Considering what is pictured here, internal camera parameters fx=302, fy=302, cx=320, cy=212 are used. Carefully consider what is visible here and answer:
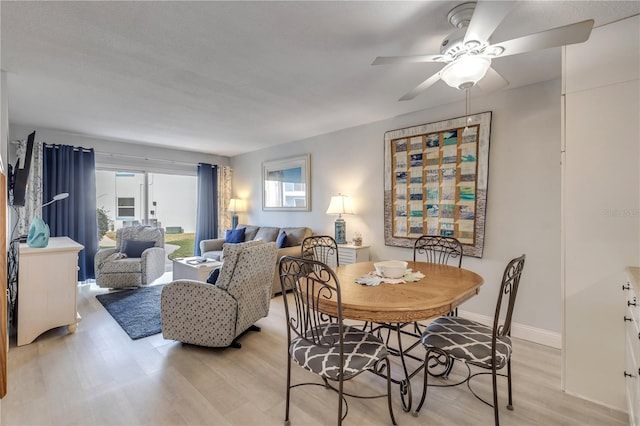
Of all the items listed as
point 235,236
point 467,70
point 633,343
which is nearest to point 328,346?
point 633,343

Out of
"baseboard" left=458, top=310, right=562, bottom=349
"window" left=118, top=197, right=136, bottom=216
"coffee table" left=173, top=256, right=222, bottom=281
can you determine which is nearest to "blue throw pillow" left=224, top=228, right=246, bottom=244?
"coffee table" left=173, top=256, right=222, bottom=281

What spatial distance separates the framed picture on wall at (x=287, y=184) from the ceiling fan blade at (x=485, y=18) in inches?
137

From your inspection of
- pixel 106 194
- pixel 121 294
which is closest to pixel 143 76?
pixel 121 294

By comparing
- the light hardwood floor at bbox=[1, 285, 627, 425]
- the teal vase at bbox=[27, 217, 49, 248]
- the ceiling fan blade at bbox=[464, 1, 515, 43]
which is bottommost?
the light hardwood floor at bbox=[1, 285, 627, 425]

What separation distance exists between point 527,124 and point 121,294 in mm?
5158

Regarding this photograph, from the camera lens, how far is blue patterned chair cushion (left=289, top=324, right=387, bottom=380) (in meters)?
1.48

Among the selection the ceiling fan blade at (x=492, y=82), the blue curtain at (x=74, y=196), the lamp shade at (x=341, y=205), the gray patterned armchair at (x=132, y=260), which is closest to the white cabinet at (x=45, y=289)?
the gray patterned armchair at (x=132, y=260)

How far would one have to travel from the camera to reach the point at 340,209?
4055 mm

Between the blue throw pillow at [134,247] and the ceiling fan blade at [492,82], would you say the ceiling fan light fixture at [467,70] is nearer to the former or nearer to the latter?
the ceiling fan blade at [492,82]

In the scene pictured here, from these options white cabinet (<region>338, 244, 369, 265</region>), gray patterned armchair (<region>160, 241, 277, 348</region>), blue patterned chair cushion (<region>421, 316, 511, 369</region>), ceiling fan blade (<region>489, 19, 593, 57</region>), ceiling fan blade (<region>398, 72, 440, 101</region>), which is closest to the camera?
ceiling fan blade (<region>489, 19, 593, 57</region>)

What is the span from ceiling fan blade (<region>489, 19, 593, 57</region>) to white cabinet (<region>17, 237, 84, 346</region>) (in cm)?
377

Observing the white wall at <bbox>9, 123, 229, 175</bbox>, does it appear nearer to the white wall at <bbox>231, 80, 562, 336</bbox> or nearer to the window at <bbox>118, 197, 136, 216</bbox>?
the window at <bbox>118, 197, 136, 216</bbox>

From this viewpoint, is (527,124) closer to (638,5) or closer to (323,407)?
(638,5)

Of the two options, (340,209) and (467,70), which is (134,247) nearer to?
(340,209)
